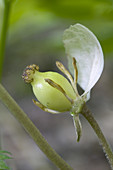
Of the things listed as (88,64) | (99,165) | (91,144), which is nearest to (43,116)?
(91,144)

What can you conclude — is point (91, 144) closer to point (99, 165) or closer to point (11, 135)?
point (99, 165)

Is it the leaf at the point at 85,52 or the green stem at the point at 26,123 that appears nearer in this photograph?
the green stem at the point at 26,123

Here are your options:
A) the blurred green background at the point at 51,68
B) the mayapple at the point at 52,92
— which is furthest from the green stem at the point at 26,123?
the blurred green background at the point at 51,68

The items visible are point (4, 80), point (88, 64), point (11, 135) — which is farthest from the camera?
point (4, 80)

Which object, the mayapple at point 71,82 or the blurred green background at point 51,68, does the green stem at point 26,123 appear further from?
the blurred green background at point 51,68

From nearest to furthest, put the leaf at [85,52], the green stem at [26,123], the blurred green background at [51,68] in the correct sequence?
the green stem at [26,123] → the leaf at [85,52] → the blurred green background at [51,68]

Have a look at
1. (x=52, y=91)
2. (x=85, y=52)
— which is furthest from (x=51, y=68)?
(x=52, y=91)

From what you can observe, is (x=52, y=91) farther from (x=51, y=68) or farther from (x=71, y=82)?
(x=51, y=68)
